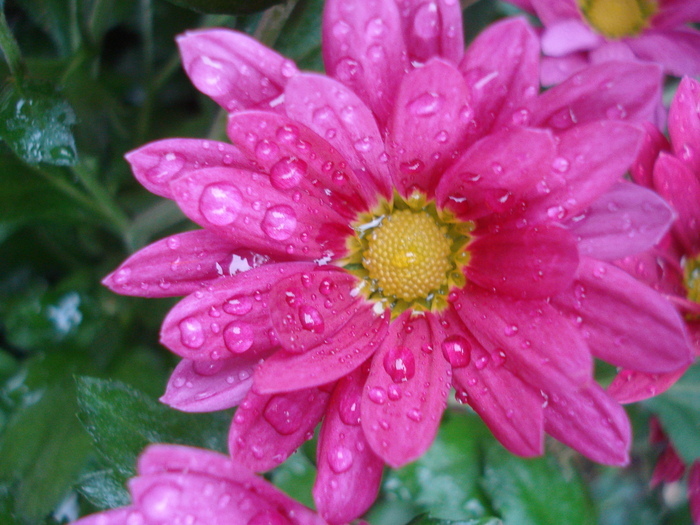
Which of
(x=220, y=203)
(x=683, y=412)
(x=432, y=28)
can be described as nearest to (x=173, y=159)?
(x=220, y=203)

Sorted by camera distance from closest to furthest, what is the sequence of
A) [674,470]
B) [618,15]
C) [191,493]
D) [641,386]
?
[191,493] < [641,386] < [674,470] < [618,15]

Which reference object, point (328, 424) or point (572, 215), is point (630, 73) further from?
point (328, 424)

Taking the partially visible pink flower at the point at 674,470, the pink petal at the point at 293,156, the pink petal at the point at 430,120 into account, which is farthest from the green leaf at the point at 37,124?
the partially visible pink flower at the point at 674,470

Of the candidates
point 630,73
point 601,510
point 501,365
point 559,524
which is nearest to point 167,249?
point 501,365

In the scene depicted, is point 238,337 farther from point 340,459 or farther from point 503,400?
point 503,400

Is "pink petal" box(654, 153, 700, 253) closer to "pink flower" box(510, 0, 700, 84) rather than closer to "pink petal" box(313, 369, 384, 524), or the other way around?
"pink flower" box(510, 0, 700, 84)

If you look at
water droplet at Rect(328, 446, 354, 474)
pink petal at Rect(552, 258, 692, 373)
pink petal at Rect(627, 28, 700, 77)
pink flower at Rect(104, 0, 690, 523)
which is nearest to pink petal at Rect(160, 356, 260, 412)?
pink flower at Rect(104, 0, 690, 523)
